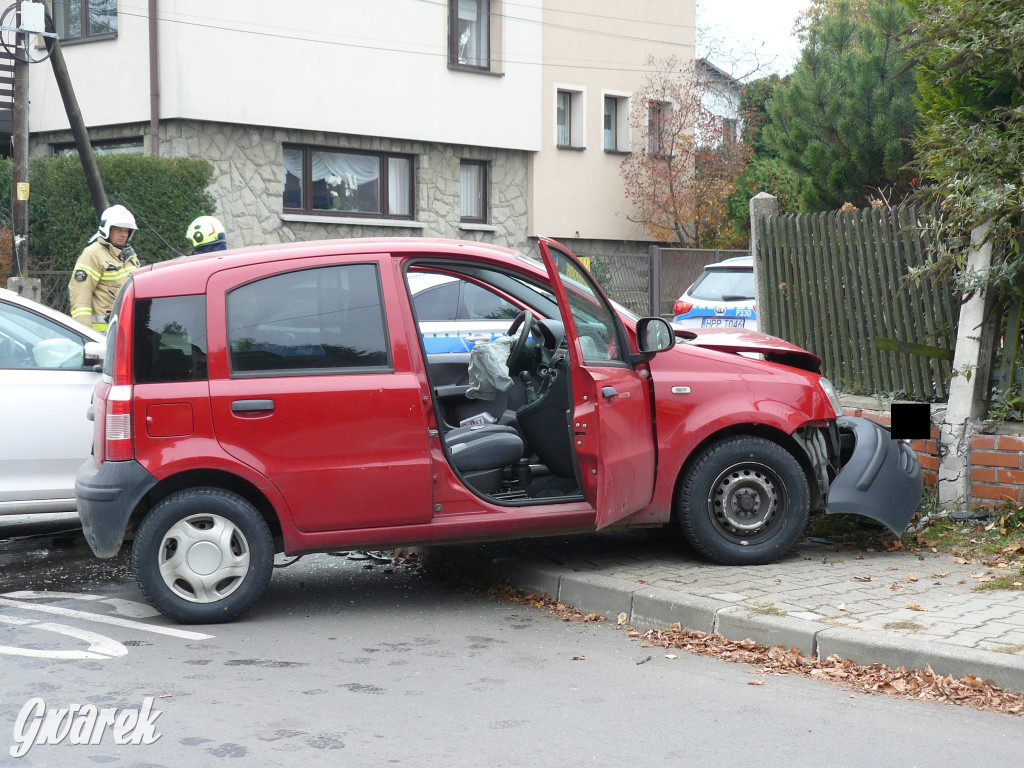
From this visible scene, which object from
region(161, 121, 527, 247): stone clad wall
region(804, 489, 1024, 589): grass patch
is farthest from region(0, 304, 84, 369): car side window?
region(161, 121, 527, 247): stone clad wall

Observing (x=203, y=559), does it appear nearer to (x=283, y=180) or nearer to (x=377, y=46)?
(x=283, y=180)

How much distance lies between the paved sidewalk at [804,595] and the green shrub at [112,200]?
1376 centimetres

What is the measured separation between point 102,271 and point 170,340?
13.6 ft

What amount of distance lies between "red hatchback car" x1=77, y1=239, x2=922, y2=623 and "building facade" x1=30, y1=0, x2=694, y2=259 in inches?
616

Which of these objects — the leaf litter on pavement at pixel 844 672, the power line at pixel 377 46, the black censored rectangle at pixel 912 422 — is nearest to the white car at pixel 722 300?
the black censored rectangle at pixel 912 422

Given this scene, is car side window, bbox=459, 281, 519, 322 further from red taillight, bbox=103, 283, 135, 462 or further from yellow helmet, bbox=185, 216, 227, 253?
red taillight, bbox=103, 283, 135, 462

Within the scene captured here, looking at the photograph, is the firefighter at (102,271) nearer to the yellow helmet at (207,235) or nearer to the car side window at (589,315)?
the yellow helmet at (207,235)

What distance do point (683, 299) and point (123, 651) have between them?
12098 mm

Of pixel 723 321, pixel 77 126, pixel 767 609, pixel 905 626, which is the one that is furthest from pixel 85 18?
pixel 905 626

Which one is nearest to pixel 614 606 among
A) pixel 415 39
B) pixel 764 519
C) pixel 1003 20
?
pixel 764 519

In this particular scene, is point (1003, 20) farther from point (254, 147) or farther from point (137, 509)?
point (254, 147)

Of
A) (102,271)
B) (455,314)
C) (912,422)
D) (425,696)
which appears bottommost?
(425,696)

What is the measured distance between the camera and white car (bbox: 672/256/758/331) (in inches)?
621

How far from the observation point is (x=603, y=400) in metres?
6.20
